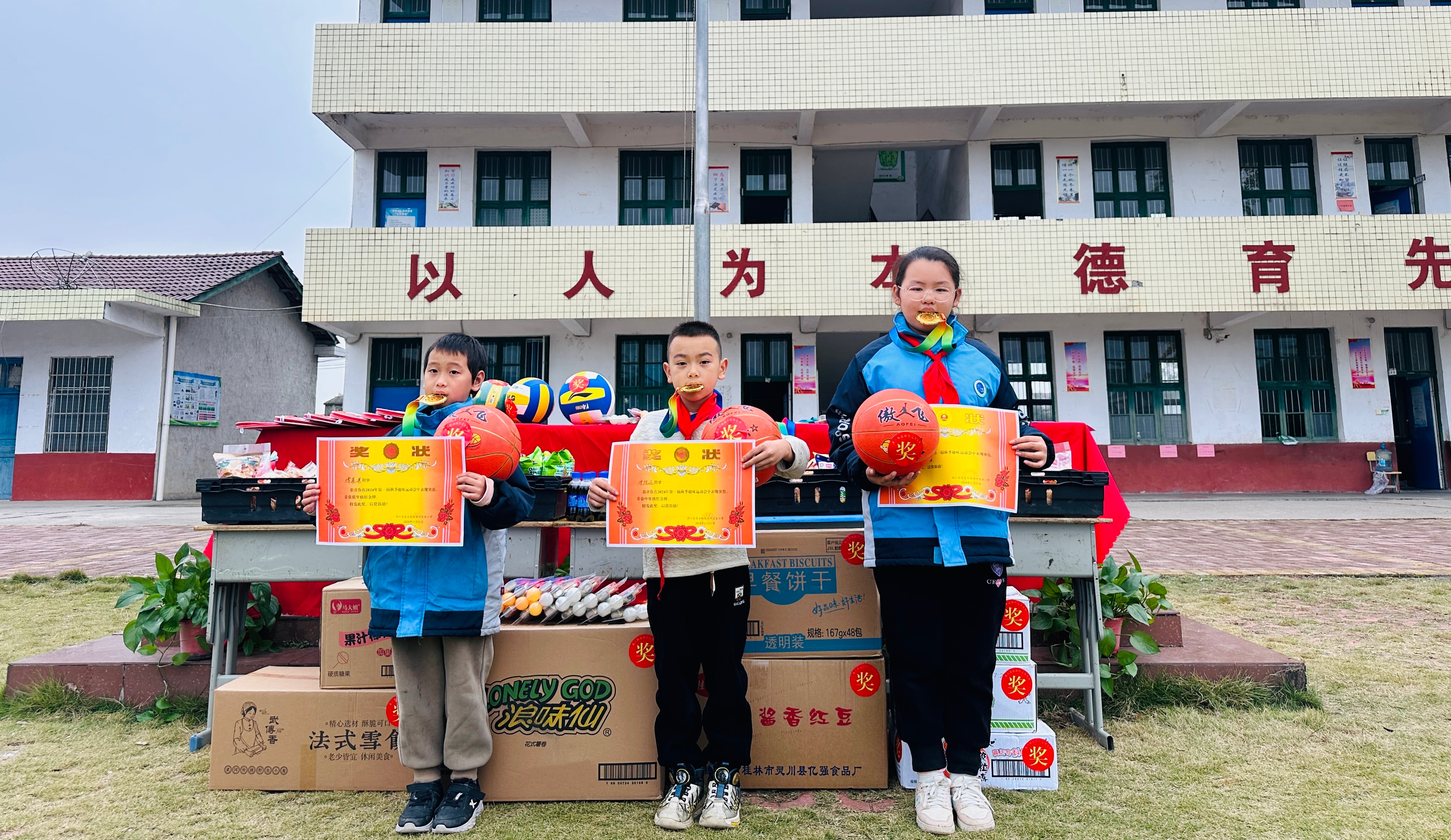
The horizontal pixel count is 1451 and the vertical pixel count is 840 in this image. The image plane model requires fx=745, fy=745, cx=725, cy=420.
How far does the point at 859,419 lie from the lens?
2.01 meters

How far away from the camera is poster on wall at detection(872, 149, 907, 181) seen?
13680 mm

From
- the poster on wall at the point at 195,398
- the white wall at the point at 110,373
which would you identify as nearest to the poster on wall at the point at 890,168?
the poster on wall at the point at 195,398

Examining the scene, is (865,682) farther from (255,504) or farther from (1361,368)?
(1361,368)

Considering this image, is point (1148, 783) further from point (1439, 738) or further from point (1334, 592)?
point (1334, 592)

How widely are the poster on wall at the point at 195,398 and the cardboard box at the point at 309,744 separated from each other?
45.9 feet

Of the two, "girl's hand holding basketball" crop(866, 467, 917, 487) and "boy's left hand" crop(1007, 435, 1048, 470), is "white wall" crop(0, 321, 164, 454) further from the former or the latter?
"boy's left hand" crop(1007, 435, 1048, 470)

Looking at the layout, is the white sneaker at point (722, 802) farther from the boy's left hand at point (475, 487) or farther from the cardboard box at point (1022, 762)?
the boy's left hand at point (475, 487)

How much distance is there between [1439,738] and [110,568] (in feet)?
28.3

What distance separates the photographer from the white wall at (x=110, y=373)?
13.3 metres

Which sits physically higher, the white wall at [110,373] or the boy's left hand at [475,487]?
the white wall at [110,373]

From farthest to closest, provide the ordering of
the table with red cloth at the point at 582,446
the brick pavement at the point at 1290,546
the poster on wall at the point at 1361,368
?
the poster on wall at the point at 1361,368, the brick pavement at the point at 1290,546, the table with red cloth at the point at 582,446

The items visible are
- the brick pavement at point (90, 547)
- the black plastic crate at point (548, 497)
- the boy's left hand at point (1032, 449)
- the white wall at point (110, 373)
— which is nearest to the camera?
the boy's left hand at point (1032, 449)

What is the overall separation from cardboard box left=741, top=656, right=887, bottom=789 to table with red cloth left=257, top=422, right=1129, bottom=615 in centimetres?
115

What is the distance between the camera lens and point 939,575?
2.21 meters
